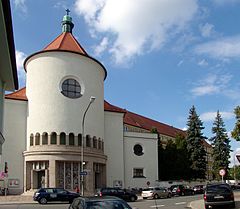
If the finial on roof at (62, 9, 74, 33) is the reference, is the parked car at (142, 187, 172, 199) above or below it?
below

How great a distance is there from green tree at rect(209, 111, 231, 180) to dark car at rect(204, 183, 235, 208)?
48810 mm

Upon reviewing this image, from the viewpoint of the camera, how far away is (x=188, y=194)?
48750 mm

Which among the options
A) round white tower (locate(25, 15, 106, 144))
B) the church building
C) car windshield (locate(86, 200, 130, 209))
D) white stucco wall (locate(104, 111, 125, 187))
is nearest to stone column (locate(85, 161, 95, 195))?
the church building

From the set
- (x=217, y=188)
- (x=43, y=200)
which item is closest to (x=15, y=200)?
(x=43, y=200)

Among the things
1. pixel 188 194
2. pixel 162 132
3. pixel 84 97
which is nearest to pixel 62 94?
pixel 84 97

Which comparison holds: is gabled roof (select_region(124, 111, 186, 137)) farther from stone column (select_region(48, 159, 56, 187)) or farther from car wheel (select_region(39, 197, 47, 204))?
car wheel (select_region(39, 197, 47, 204))

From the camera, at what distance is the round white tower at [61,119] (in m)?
46.0

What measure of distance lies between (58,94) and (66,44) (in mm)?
9878

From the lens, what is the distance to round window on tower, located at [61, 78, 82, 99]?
48.8 metres

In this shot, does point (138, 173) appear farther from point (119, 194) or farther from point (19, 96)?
point (119, 194)

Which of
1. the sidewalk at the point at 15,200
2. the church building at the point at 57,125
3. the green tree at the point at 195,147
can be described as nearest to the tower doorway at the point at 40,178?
the church building at the point at 57,125

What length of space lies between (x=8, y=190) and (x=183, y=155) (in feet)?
99.0

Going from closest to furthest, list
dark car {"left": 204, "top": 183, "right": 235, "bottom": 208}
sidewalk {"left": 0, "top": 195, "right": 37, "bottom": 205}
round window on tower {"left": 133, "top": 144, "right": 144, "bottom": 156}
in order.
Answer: dark car {"left": 204, "top": 183, "right": 235, "bottom": 208} → sidewalk {"left": 0, "top": 195, "right": 37, "bottom": 205} → round window on tower {"left": 133, "top": 144, "right": 144, "bottom": 156}

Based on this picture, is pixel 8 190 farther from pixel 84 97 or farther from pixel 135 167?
pixel 135 167
